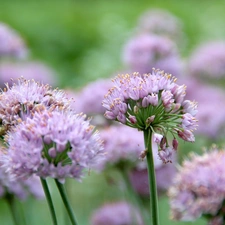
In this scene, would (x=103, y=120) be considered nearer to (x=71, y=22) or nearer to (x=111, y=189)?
(x=111, y=189)

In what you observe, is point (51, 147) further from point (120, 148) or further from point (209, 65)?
point (209, 65)

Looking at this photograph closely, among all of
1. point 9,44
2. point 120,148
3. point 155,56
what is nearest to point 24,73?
point 9,44

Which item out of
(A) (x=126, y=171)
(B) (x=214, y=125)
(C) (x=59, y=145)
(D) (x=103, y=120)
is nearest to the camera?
(C) (x=59, y=145)

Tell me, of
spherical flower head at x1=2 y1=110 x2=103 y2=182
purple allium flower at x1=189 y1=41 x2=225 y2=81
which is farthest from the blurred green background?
spherical flower head at x1=2 y1=110 x2=103 y2=182

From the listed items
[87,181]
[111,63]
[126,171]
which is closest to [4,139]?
[126,171]

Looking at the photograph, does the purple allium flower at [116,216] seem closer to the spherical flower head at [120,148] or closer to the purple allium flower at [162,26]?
the spherical flower head at [120,148]
